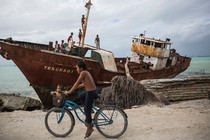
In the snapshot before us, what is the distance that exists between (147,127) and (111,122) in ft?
3.93

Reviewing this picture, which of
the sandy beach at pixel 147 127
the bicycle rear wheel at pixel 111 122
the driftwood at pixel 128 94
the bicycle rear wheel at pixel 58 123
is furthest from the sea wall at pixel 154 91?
the bicycle rear wheel at pixel 58 123

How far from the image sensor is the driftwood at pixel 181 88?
34.7 feet

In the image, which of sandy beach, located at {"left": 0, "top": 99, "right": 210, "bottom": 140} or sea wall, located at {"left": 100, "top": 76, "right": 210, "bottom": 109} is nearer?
sandy beach, located at {"left": 0, "top": 99, "right": 210, "bottom": 140}

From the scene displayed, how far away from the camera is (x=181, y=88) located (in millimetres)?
10898

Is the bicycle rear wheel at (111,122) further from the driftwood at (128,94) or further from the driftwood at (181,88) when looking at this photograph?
the driftwood at (181,88)

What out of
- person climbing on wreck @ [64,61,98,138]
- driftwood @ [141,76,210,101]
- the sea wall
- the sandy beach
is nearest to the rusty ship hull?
the sea wall

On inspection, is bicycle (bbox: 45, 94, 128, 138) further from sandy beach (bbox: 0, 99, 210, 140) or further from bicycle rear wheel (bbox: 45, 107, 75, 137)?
sandy beach (bbox: 0, 99, 210, 140)

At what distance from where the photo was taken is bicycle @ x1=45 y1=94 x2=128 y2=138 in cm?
508

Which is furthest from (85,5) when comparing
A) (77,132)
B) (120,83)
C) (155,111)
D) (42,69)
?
(77,132)

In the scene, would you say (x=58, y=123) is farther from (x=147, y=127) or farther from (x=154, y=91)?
(x=154, y=91)

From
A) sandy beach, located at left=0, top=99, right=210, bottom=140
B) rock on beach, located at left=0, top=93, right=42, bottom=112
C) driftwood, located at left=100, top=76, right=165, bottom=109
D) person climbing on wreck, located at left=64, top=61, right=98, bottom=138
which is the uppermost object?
person climbing on wreck, located at left=64, top=61, right=98, bottom=138

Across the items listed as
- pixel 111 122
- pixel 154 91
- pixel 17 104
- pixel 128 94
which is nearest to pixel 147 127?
pixel 111 122

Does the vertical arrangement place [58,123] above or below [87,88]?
below

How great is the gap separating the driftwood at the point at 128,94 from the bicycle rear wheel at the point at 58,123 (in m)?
4.71
